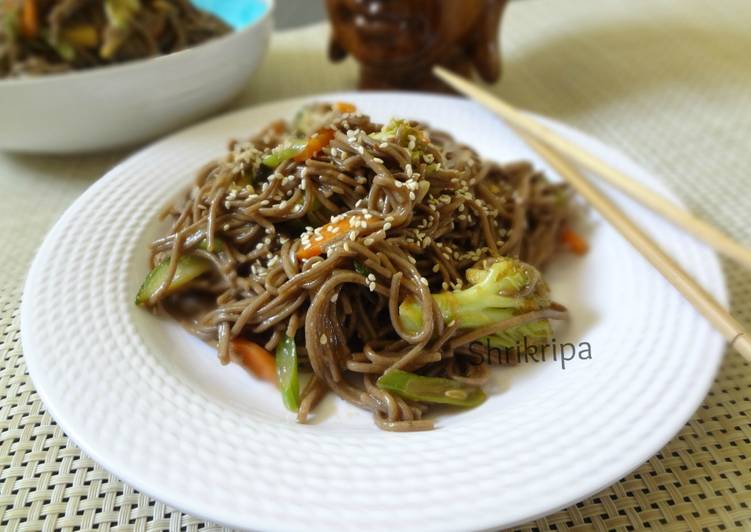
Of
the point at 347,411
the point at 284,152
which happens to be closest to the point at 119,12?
the point at 284,152

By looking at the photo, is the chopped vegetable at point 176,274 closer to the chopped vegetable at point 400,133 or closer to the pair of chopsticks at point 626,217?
the chopped vegetable at point 400,133

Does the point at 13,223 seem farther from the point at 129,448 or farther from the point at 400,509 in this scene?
the point at 400,509

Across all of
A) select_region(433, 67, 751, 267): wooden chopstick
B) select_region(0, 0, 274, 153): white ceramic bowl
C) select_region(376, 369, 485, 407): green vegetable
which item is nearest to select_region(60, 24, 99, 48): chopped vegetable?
select_region(0, 0, 274, 153): white ceramic bowl

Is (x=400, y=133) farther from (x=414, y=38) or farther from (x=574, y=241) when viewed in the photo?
(x=414, y=38)

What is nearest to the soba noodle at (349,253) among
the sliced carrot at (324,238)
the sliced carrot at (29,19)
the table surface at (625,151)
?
the sliced carrot at (324,238)

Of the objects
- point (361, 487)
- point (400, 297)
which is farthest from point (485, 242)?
point (361, 487)

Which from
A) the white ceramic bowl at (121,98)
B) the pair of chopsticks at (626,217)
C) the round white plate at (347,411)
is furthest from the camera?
the white ceramic bowl at (121,98)
